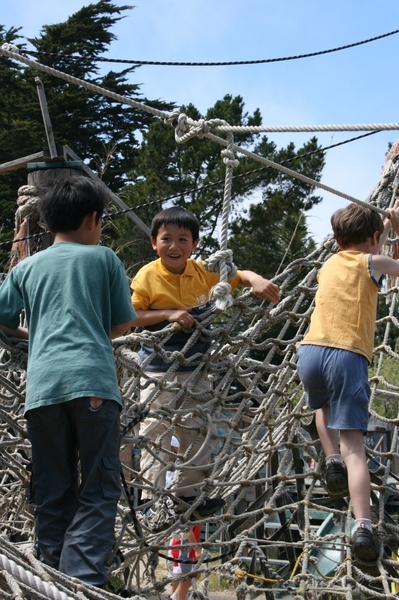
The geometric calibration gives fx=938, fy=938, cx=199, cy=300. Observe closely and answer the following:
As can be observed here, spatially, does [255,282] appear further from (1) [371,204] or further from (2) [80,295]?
(2) [80,295]

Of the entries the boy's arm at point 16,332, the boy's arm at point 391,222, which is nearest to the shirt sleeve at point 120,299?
the boy's arm at point 16,332

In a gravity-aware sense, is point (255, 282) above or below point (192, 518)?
above

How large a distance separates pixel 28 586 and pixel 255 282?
62.6 inches

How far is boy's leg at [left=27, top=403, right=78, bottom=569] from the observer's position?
226 cm

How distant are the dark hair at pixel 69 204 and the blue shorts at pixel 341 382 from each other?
937 mm

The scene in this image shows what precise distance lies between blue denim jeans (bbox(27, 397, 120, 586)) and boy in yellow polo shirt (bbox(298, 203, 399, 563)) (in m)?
0.87

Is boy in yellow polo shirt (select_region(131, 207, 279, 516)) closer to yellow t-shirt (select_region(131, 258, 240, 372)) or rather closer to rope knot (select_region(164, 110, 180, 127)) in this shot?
yellow t-shirt (select_region(131, 258, 240, 372))

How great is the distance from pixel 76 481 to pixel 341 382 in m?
0.98

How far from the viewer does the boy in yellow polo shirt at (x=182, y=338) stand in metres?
3.12

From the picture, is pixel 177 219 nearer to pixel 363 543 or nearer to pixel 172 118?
pixel 172 118

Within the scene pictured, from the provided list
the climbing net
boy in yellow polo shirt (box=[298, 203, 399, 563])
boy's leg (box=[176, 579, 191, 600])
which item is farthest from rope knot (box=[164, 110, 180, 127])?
boy's leg (box=[176, 579, 191, 600])

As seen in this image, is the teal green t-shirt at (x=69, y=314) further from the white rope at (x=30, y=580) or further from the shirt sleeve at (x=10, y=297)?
the white rope at (x=30, y=580)

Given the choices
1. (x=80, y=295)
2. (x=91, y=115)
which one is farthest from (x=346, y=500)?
(x=91, y=115)

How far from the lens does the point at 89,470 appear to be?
7.39ft
